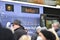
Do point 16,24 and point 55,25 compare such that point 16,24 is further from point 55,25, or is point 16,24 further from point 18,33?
point 55,25

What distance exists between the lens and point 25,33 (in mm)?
1290

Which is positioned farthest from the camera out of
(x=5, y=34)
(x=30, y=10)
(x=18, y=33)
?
(x=30, y=10)

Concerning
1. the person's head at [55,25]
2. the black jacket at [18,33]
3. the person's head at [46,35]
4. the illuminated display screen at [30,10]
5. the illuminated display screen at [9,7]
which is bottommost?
the person's head at [46,35]

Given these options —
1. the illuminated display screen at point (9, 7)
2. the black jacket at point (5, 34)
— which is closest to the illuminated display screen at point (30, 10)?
the illuminated display screen at point (9, 7)

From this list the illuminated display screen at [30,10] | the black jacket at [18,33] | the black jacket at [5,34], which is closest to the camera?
the black jacket at [5,34]

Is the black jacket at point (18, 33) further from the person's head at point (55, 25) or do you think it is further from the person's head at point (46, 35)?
the person's head at point (55, 25)

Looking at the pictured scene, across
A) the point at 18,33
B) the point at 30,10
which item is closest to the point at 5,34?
the point at 18,33

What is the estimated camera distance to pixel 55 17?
1.47 meters

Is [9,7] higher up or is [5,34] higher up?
[9,7]

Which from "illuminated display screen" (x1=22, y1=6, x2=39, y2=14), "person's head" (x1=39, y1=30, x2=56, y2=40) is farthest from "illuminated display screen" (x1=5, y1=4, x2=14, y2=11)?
"person's head" (x1=39, y1=30, x2=56, y2=40)

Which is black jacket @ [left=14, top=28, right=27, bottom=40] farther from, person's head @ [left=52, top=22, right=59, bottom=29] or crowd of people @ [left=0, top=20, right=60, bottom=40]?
person's head @ [left=52, top=22, right=59, bottom=29]

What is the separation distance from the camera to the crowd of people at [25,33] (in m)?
1.14

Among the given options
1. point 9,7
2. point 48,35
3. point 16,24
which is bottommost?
point 48,35

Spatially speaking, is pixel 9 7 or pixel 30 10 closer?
pixel 9 7
